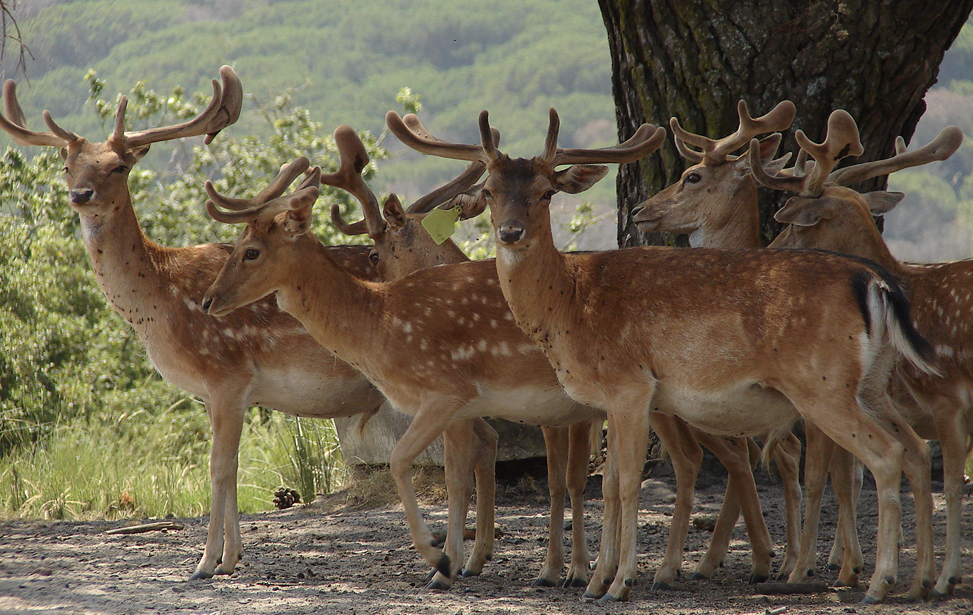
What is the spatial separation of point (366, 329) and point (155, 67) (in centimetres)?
6145

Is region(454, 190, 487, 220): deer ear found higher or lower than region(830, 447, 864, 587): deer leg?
higher

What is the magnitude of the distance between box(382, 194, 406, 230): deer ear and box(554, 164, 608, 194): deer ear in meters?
1.42

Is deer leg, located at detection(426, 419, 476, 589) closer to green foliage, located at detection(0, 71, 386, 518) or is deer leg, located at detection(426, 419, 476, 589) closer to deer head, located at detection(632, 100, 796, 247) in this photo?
deer head, located at detection(632, 100, 796, 247)

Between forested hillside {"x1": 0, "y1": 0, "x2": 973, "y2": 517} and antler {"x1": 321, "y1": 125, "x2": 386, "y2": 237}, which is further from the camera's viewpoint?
forested hillside {"x1": 0, "y1": 0, "x2": 973, "y2": 517}

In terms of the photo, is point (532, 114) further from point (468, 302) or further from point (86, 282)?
point (468, 302)

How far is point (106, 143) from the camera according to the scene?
5.80m

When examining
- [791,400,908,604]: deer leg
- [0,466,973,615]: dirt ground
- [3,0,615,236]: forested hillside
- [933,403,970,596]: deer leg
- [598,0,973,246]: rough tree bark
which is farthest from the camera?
[3,0,615,236]: forested hillside

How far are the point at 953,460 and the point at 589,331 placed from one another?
1817mm

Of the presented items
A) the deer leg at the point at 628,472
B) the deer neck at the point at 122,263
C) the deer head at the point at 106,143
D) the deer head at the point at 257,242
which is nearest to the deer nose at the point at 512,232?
the deer leg at the point at 628,472

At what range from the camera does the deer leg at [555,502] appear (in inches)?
214

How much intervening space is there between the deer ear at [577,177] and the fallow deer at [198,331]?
1.66m

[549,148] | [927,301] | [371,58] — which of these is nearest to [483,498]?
[549,148]

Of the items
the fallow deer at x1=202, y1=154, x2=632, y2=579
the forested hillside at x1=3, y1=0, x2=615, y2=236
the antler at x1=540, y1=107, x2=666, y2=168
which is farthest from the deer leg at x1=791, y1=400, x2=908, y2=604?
the forested hillside at x1=3, y1=0, x2=615, y2=236

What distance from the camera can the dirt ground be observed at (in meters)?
4.47
